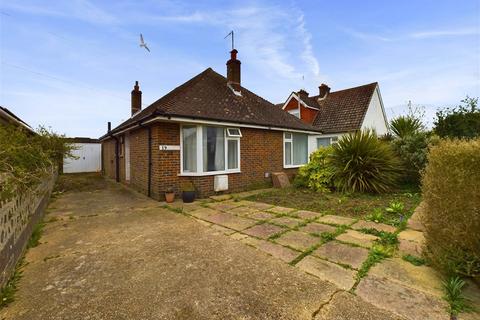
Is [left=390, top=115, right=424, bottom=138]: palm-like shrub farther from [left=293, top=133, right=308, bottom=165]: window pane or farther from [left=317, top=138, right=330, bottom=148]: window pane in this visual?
[left=317, top=138, right=330, bottom=148]: window pane

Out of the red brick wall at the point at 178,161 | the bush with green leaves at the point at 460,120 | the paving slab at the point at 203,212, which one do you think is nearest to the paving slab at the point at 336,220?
the paving slab at the point at 203,212

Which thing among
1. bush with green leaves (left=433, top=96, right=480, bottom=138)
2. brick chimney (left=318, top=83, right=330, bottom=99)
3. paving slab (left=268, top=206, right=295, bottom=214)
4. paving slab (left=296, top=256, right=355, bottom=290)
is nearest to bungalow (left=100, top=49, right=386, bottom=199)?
paving slab (left=268, top=206, right=295, bottom=214)

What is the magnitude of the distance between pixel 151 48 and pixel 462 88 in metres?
14.4

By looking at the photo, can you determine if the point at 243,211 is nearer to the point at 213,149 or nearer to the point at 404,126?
the point at 213,149

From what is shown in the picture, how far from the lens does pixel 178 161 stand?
287 inches

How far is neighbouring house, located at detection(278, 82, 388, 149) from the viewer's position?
50.7ft

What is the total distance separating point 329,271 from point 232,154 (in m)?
6.01

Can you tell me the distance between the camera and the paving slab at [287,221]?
4541 mm

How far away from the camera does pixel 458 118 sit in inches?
380

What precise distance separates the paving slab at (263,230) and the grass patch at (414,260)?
190cm

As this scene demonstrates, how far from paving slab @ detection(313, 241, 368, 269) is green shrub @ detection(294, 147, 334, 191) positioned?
472 centimetres

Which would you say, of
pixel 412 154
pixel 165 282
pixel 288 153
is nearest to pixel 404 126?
pixel 412 154

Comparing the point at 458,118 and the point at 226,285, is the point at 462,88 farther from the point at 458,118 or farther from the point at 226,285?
the point at 226,285

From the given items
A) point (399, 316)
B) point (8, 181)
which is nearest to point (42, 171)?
point (8, 181)
